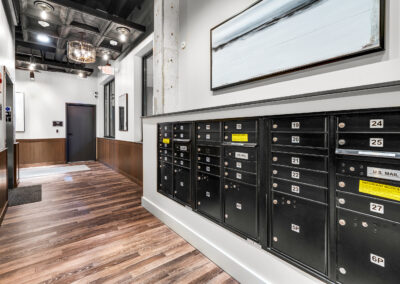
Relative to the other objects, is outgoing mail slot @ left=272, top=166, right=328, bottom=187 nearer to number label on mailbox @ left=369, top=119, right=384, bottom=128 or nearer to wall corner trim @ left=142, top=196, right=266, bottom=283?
number label on mailbox @ left=369, top=119, right=384, bottom=128

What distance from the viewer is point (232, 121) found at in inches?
59.6

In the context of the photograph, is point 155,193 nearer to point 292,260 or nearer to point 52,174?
point 292,260

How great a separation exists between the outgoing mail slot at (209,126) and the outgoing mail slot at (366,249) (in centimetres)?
97

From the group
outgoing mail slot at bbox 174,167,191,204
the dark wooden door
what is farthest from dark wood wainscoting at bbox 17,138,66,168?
outgoing mail slot at bbox 174,167,191,204

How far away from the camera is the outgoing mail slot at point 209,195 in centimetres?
168

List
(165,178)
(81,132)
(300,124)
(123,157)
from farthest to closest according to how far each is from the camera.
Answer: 1. (81,132)
2. (123,157)
3. (165,178)
4. (300,124)

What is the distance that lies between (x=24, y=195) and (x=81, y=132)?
3.69 m

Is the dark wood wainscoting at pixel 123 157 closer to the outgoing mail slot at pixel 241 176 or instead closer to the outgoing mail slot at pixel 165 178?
the outgoing mail slot at pixel 165 178

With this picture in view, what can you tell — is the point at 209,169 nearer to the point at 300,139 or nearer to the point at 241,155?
the point at 241,155

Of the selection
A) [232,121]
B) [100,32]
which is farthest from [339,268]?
[100,32]

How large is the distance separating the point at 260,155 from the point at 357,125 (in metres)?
0.54

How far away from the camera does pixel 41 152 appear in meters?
5.97

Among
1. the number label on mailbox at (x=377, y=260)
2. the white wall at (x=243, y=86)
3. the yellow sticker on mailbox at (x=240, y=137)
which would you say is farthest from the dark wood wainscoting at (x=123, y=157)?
the number label on mailbox at (x=377, y=260)

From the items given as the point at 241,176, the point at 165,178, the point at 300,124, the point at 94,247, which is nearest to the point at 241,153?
the point at 241,176
